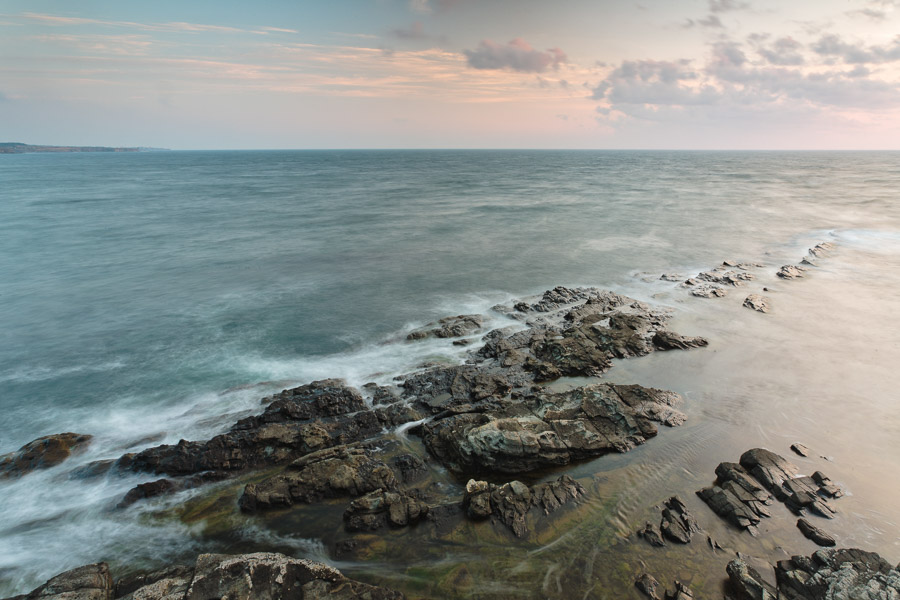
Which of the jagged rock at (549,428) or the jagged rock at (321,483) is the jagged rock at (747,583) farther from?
the jagged rock at (321,483)

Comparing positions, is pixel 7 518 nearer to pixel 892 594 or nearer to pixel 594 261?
pixel 892 594

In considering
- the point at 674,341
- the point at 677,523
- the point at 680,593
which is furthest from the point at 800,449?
the point at 680,593

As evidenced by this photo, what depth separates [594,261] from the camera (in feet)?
105

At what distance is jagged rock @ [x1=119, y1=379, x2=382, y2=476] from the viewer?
12.0m

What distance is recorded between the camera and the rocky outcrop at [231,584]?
765 cm

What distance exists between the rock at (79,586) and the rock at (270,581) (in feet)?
7.13

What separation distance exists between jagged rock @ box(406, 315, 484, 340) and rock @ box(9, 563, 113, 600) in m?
12.7

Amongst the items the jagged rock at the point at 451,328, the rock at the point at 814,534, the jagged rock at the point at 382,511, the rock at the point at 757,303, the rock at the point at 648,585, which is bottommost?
the rock at the point at 648,585

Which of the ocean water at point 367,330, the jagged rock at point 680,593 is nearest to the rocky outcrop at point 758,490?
the ocean water at point 367,330


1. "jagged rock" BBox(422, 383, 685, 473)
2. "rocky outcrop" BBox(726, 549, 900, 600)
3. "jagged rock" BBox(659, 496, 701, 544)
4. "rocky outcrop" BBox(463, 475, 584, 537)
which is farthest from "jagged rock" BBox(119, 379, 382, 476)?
"rocky outcrop" BBox(726, 549, 900, 600)

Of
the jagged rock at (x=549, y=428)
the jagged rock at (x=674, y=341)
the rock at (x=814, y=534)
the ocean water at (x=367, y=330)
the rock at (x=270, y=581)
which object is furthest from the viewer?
the jagged rock at (x=674, y=341)

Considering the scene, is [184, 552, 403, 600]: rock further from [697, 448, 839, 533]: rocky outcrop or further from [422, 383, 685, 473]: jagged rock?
[697, 448, 839, 533]: rocky outcrop

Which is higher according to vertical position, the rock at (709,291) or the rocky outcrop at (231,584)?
the rock at (709,291)

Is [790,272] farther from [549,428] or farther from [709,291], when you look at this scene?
[549,428]
